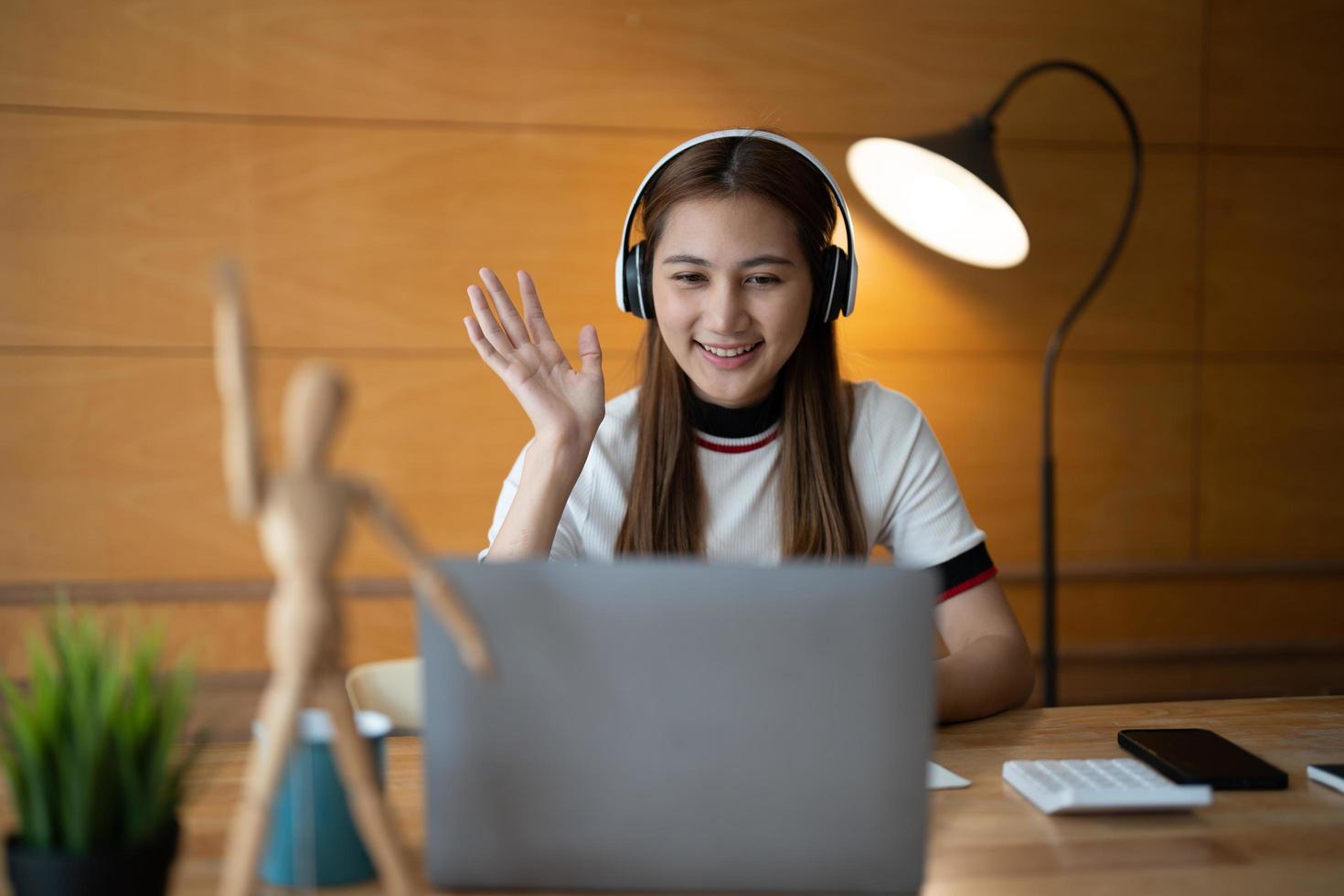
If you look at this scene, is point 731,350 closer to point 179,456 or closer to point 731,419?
point 731,419

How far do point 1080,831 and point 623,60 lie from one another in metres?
2.01

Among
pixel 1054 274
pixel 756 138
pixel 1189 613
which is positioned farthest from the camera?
pixel 1189 613

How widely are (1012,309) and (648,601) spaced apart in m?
2.18

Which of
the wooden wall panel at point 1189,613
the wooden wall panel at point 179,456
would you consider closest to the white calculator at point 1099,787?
the wooden wall panel at point 179,456

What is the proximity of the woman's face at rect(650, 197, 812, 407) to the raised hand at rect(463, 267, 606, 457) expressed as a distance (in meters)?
0.16

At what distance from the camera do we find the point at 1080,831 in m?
0.91

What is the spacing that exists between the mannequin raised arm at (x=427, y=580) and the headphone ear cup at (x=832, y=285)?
1.04 metres

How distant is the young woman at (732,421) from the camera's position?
149cm

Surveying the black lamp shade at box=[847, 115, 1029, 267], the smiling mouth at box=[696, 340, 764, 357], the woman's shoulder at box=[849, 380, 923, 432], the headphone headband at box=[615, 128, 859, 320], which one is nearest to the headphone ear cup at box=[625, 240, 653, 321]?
the headphone headband at box=[615, 128, 859, 320]

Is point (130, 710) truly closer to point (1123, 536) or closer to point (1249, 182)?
point (1123, 536)

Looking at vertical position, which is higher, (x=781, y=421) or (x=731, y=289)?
(x=731, y=289)

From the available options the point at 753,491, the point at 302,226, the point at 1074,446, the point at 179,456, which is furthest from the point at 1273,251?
the point at 179,456

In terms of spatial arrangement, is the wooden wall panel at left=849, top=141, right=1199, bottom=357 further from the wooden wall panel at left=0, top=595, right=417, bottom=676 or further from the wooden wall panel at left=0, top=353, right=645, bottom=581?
the wooden wall panel at left=0, top=595, right=417, bottom=676

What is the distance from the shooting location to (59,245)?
2354 mm
